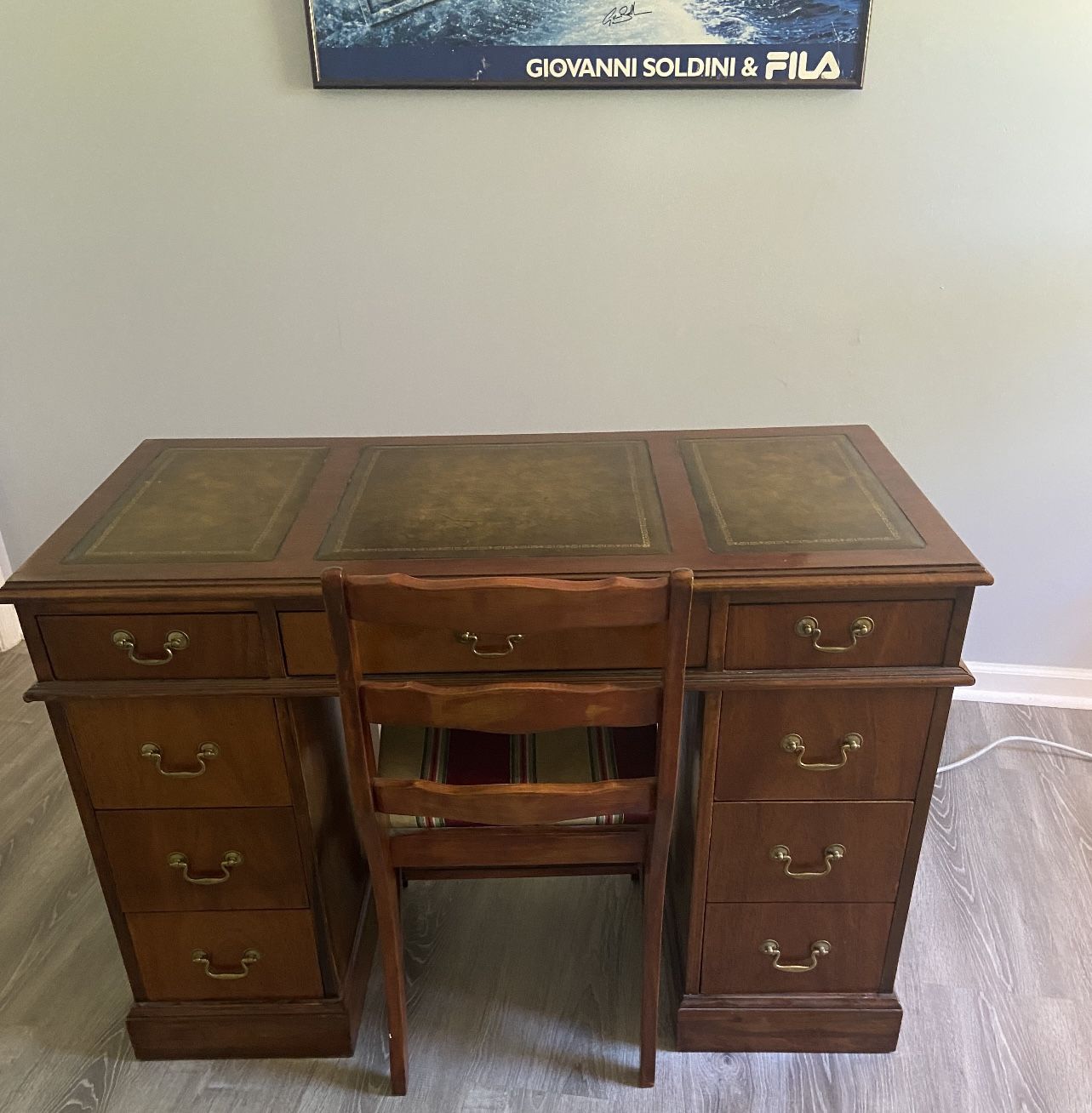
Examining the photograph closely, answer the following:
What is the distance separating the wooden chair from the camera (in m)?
1.05

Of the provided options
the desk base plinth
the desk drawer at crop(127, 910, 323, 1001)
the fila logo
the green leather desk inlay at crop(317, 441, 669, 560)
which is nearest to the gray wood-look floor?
the desk base plinth

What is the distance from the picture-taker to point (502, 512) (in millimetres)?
1358

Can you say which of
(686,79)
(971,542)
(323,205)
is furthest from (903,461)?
(323,205)

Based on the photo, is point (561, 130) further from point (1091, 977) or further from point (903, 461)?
point (1091, 977)

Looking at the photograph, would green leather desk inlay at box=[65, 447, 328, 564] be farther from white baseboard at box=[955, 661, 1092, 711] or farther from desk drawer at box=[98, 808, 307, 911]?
white baseboard at box=[955, 661, 1092, 711]

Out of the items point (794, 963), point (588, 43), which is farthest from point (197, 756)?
point (588, 43)

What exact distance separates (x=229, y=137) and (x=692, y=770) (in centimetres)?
153

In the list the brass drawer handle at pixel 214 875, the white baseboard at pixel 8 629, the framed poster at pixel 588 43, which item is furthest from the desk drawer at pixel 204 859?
the white baseboard at pixel 8 629

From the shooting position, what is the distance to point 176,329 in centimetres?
209

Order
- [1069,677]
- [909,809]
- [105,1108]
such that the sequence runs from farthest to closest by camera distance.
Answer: [1069,677], [105,1108], [909,809]

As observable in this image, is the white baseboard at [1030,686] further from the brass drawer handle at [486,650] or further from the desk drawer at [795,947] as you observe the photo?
the brass drawer handle at [486,650]

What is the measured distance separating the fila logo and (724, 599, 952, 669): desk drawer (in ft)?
3.74

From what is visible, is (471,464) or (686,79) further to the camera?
(686,79)
